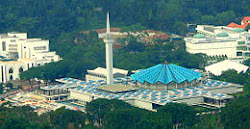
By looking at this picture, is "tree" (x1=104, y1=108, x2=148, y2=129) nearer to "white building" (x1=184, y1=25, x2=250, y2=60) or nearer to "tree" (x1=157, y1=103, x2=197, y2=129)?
"tree" (x1=157, y1=103, x2=197, y2=129)

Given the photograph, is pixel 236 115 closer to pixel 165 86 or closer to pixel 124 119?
pixel 124 119

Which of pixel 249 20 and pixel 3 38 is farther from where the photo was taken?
pixel 249 20

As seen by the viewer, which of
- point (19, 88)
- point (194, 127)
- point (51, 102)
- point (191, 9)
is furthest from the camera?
point (191, 9)

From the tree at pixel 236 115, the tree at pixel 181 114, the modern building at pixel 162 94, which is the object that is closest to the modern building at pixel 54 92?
the modern building at pixel 162 94

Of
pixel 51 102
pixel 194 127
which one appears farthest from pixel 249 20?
pixel 194 127

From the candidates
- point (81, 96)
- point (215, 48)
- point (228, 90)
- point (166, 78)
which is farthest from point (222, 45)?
point (81, 96)

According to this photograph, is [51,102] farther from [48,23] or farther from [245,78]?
[48,23]
